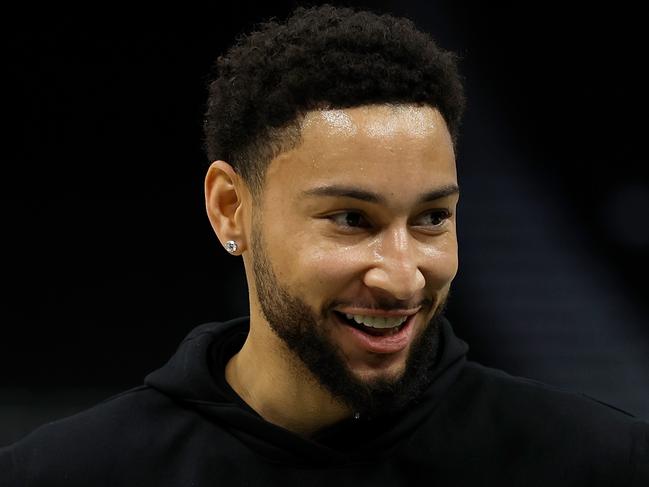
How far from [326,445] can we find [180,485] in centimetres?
29

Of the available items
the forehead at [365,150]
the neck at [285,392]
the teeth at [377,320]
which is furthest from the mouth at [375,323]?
the forehead at [365,150]

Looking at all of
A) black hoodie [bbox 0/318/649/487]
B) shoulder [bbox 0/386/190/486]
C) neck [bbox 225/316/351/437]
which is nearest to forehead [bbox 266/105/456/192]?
neck [bbox 225/316/351/437]

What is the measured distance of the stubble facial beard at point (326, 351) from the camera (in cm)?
211

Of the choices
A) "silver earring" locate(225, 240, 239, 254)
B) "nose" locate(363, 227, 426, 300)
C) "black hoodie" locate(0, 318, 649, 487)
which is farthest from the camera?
"silver earring" locate(225, 240, 239, 254)

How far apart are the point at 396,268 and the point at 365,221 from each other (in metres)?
0.11

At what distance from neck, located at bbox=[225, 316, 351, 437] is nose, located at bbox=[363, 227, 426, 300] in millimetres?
277

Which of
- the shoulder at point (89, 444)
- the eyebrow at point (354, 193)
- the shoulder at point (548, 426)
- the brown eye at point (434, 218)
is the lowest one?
the shoulder at point (89, 444)

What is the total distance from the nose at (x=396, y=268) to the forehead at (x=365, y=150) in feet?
0.35

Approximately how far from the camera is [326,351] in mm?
2111

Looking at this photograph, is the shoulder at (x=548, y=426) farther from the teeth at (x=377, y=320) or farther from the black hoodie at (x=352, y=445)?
the teeth at (x=377, y=320)

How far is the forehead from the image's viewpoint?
2.02m

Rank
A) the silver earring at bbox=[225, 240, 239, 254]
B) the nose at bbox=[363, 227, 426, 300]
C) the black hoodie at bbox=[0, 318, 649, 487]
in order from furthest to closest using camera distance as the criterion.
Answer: the silver earring at bbox=[225, 240, 239, 254] < the black hoodie at bbox=[0, 318, 649, 487] < the nose at bbox=[363, 227, 426, 300]

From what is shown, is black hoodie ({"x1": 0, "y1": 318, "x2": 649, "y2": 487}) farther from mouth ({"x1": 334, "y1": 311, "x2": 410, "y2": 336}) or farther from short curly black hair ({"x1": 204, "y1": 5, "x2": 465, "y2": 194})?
short curly black hair ({"x1": 204, "y1": 5, "x2": 465, "y2": 194})

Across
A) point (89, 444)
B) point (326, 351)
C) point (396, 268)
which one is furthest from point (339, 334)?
point (89, 444)
